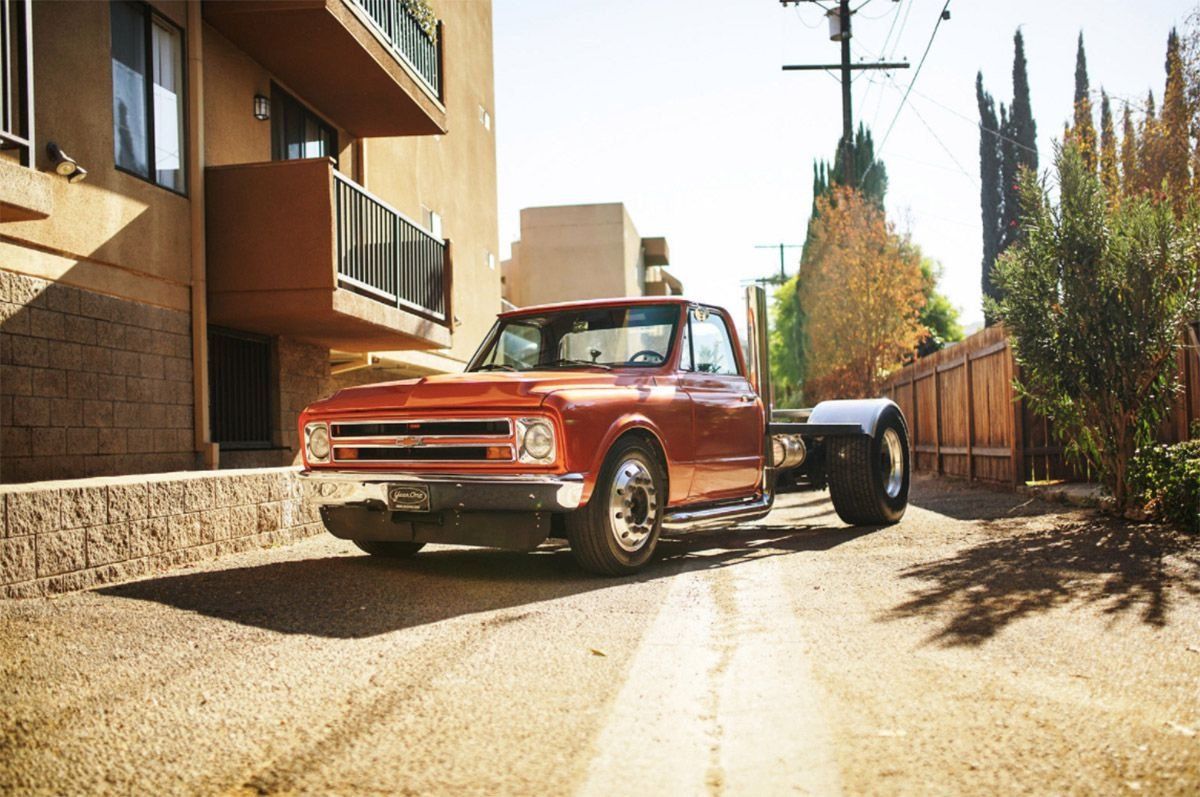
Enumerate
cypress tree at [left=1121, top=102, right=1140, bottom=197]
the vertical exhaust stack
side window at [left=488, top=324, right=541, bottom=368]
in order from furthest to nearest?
cypress tree at [left=1121, top=102, right=1140, bottom=197]
the vertical exhaust stack
side window at [left=488, top=324, right=541, bottom=368]

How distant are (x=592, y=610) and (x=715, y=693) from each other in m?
1.70

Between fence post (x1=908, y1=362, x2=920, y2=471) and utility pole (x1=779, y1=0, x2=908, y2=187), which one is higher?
utility pole (x1=779, y1=0, x2=908, y2=187)

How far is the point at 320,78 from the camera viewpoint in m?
12.3

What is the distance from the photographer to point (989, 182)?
44062 millimetres

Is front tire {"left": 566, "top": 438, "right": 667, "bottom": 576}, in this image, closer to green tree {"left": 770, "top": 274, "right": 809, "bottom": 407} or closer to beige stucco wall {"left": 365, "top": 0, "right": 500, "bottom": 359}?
beige stucco wall {"left": 365, "top": 0, "right": 500, "bottom": 359}

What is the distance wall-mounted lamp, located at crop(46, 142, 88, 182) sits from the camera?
774cm

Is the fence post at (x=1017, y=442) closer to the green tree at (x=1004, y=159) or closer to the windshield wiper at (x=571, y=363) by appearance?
the windshield wiper at (x=571, y=363)


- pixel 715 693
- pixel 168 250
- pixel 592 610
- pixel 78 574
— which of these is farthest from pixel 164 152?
pixel 715 693

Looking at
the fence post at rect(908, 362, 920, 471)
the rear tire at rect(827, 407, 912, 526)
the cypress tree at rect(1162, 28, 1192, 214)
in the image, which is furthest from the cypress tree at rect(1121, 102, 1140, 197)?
the rear tire at rect(827, 407, 912, 526)

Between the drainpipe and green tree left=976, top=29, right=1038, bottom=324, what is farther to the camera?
green tree left=976, top=29, right=1038, bottom=324

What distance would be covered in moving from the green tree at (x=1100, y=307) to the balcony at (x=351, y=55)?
267 inches

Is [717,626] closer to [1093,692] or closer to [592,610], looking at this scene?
[592,610]

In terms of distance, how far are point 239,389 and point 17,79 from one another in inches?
175

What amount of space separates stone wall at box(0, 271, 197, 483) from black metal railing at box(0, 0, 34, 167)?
95 centimetres
